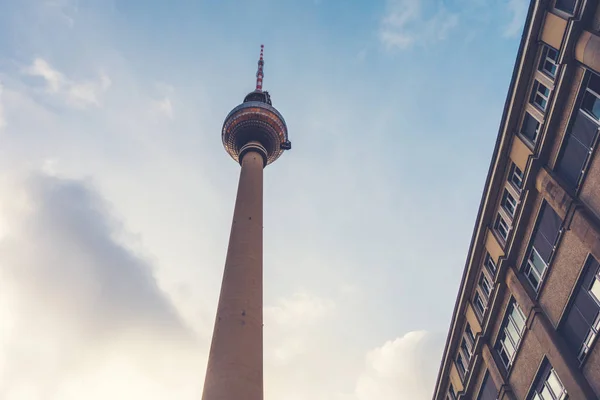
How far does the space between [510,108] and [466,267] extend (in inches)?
391

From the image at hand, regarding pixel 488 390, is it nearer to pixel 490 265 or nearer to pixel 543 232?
pixel 490 265

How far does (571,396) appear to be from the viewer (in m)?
18.7

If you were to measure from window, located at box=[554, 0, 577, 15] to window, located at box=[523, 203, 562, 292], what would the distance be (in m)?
8.59

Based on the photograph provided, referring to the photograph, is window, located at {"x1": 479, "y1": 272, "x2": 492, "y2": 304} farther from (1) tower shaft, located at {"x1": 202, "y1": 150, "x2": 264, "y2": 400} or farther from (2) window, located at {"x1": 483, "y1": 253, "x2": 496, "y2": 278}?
(1) tower shaft, located at {"x1": 202, "y1": 150, "x2": 264, "y2": 400}

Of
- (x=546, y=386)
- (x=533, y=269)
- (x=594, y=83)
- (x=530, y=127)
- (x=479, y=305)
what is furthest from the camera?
(x=479, y=305)

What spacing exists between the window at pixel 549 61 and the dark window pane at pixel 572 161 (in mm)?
3664

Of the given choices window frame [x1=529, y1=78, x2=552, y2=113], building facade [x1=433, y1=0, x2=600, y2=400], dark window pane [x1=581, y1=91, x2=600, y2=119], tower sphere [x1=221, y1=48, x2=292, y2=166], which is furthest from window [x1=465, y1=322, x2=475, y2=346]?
tower sphere [x1=221, y1=48, x2=292, y2=166]

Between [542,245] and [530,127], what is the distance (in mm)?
6015

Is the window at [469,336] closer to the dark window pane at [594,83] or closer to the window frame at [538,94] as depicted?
the window frame at [538,94]

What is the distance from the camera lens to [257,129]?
161ft

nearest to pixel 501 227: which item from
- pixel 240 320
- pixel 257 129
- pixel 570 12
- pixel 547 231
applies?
pixel 547 231

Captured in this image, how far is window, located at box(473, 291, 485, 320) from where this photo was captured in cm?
2841

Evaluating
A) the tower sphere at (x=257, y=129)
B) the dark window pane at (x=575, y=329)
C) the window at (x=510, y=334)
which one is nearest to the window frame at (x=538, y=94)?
the dark window pane at (x=575, y=329)

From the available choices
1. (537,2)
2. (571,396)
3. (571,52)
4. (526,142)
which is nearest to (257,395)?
(571,396)
